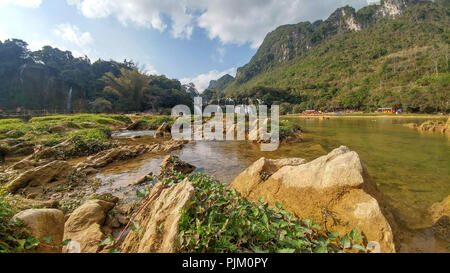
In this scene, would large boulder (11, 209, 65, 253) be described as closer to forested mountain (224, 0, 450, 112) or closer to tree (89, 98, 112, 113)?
tree (89, 98, 112, 113)

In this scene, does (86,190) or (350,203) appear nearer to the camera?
(350,203)

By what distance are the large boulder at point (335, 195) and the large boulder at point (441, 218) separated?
3.79 ft

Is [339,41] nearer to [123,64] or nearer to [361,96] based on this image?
[361,96]

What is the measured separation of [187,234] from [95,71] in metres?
88.1

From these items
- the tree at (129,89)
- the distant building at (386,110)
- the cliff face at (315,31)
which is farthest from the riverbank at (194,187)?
the cliff face at (315,31)

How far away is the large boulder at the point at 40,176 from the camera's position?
17.7 feet

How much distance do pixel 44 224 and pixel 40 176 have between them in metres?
5.03

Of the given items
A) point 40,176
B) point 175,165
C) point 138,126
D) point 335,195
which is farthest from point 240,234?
point 138,126

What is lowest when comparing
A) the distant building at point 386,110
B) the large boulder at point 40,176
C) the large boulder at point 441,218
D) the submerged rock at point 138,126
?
the large boulder at point 441,218

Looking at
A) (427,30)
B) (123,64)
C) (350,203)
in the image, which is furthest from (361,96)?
(123,64)

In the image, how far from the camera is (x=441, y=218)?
144 inches

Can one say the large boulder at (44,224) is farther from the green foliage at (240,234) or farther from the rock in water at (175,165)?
the rock in water at (175,165)

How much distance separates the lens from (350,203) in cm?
282
